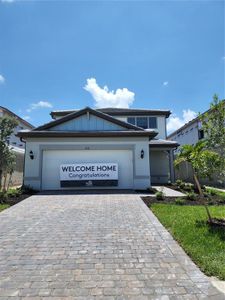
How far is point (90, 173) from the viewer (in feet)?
47.3

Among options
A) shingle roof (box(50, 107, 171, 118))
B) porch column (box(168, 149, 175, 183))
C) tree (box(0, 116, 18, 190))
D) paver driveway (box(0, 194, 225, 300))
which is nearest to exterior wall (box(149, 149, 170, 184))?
porch column (box(168, 149, 175, 183))

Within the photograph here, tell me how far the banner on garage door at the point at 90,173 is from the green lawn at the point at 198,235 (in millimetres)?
5787

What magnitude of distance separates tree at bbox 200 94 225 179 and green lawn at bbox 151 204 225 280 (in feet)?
5.64

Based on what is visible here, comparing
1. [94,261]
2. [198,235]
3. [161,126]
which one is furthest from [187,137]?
[94,261]

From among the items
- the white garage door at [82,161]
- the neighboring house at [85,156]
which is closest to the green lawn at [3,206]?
the neighboring house at [85,156]

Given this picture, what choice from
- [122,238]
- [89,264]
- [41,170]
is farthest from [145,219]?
[41,170]

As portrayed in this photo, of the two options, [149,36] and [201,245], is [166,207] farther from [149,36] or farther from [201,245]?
[149,36]

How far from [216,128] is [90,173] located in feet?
29.9

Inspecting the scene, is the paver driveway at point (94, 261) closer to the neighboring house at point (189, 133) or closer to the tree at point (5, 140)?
the tree at point (5, 140)

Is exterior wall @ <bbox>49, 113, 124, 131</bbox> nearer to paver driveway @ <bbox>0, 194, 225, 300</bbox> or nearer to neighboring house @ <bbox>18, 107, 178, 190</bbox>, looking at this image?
neighboring house @ <bbox>18, 107, 178, 190</bbox>

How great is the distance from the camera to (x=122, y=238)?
5539 millimetres

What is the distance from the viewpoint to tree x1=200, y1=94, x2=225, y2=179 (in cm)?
672

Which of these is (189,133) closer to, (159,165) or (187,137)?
(187,137)

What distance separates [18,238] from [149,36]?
35.5 feet
